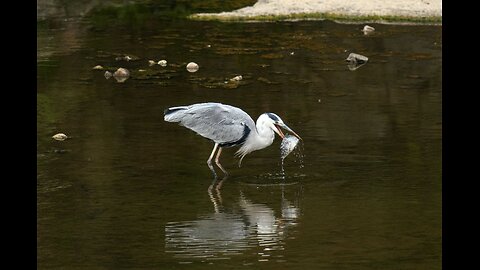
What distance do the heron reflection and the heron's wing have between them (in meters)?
0.96

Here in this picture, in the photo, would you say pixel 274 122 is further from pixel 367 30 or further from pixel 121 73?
pixel 367 30

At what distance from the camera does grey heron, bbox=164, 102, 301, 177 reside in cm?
1421

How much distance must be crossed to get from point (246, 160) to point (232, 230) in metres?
3.37

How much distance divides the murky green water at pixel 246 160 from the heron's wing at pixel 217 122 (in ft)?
1.70

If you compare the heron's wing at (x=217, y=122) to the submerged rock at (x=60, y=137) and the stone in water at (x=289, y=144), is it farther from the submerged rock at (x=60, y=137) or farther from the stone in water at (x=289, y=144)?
the submerged rock at (x=60, y=137)

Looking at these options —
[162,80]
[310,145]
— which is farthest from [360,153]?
[162,80]

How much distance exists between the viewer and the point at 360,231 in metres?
11.9

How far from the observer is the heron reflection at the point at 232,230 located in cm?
1123

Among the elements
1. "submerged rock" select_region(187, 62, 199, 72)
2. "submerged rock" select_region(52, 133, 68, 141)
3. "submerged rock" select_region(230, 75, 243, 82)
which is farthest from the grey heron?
"submerged rock" select_region(187, 62, 199, 72)

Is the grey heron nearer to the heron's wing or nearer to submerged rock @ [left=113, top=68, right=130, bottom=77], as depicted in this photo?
the heron's wing

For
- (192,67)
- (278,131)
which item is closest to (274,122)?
(278,131)

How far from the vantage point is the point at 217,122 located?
14266mm

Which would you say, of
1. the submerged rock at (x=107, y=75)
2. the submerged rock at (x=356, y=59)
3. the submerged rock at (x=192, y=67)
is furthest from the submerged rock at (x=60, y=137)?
the submerged rock at (x=356, y=59)

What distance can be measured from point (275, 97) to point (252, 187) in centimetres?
565
